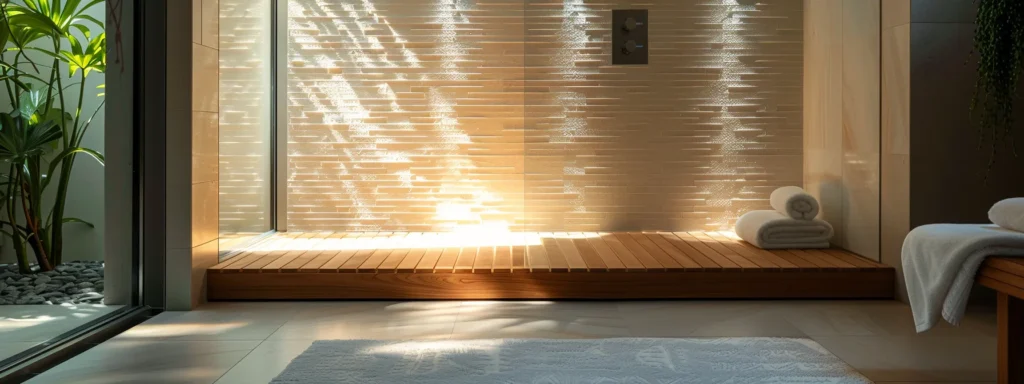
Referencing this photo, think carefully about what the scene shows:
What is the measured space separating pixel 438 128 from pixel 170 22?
6.38 feet

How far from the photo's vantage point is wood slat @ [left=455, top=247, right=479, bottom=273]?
3883 mm

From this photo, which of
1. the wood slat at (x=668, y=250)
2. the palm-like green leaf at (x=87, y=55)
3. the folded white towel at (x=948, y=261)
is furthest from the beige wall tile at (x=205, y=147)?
the folded white towel at (x=948, y=261)

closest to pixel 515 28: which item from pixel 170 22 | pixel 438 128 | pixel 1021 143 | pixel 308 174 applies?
pixel 438 128

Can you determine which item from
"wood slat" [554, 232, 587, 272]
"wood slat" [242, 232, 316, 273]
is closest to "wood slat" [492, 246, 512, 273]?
"wood slat" [554, 232, 587, 272]

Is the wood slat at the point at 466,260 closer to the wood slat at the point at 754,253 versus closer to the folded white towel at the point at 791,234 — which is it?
the wood slat at the point at 754,253

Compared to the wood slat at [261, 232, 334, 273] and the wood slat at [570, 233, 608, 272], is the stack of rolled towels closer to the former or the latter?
the wood slat at [570, 233, 608, 272]

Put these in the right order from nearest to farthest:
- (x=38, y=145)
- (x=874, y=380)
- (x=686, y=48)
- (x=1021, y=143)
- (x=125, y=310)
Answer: (x=874, y=380)
(x=38, y=145)
(x=125, y=310)
(x=1021, y=143)
(x=686, y=48)

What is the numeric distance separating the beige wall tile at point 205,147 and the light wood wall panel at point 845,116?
2944 millimetres

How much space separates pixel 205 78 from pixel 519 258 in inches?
62.7

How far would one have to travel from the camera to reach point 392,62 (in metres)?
5.27

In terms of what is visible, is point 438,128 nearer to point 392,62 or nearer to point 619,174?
point 392,62

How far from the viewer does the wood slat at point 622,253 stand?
3916mm

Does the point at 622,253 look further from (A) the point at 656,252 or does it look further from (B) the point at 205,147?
(B) the point at 205,147

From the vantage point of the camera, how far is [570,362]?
2764 millimetres
